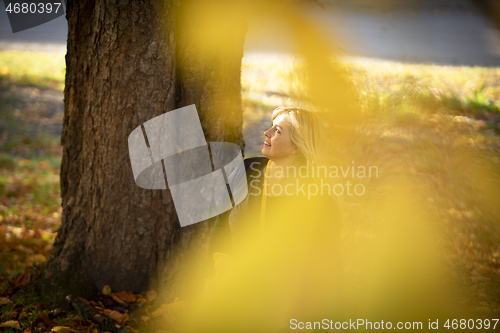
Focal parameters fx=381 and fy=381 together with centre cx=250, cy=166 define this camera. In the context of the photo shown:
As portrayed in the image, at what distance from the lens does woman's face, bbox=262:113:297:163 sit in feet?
5.74

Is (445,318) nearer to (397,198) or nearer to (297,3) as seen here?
(397,198)

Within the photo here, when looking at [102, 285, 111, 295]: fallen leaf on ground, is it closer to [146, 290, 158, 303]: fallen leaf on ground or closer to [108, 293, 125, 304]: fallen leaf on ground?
[108, 293, 125, 304]: fallen leaf on ground

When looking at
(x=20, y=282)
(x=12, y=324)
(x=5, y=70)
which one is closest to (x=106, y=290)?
(x=12, y=324)

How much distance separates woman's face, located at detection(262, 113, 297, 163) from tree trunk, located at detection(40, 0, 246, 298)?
94 centimetres

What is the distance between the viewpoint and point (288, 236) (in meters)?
1.87

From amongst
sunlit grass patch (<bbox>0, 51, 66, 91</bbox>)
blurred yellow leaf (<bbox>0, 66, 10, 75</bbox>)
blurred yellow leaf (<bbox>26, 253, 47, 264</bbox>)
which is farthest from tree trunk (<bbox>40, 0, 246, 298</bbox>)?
blurred yellow leaf (<bbox>0, 66, 10, 75</bbox>)

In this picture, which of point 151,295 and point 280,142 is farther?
point 151,295

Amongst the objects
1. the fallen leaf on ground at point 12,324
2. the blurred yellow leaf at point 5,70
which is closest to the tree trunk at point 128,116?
the fallen leaf on ground at point 12,324

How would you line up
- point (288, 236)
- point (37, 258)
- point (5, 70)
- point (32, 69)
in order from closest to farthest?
point (288, 236)
point (37, 258)
point (5, 70)
point (32, 69)

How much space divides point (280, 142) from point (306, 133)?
0.13m

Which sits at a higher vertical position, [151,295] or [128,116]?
[128,116]

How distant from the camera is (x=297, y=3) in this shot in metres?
2.42

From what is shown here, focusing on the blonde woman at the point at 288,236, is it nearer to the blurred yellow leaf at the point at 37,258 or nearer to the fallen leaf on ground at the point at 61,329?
the fallen leaf on ground at the point at 61,329

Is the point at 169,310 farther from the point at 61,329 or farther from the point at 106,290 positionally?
the point at 61,329
